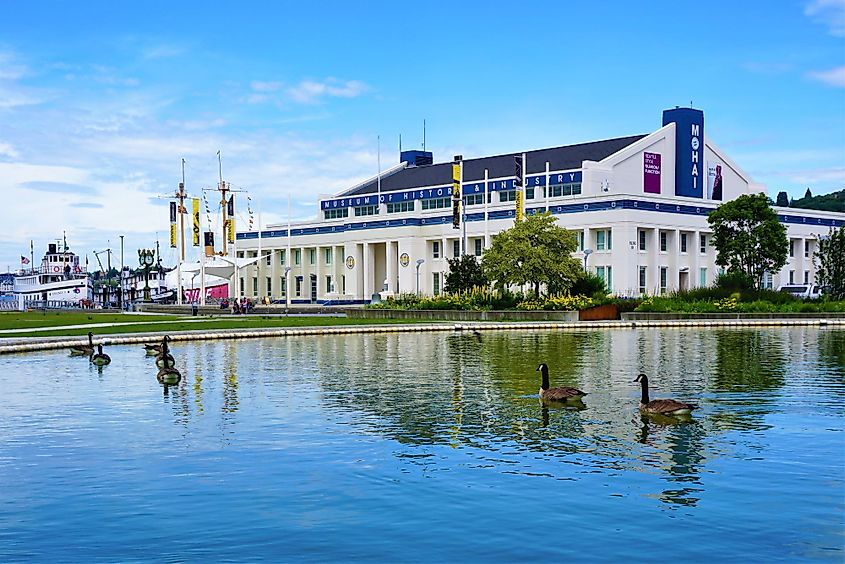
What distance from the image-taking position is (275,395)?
26609 millimetres

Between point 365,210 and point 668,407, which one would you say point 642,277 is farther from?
point 668,407

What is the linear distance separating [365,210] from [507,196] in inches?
974

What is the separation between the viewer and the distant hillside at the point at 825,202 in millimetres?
173125

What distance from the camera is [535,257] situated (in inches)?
2955

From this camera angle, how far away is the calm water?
12945mm

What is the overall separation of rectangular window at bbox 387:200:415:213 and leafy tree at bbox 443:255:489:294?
45873 millimetres

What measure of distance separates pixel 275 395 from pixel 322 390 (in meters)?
1.48

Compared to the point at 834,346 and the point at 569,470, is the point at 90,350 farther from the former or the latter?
the point at 834,346

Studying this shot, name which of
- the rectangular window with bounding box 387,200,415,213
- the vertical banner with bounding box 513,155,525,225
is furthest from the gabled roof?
the vertical banner with bounding box 513,155,525,225

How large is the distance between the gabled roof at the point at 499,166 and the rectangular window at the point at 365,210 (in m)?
2.99

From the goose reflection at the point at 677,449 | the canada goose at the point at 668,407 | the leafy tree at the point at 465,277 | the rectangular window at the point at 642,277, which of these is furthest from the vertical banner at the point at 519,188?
the goose reflection at the point at 677,449

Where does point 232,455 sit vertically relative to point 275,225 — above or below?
below

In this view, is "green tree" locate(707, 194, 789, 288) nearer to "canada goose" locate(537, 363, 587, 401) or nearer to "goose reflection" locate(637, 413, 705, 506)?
"canada goose" locate(537, 363, 587, 401)

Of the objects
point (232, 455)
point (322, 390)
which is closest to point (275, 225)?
point (322, 390)
